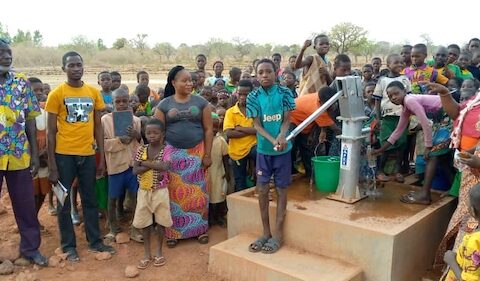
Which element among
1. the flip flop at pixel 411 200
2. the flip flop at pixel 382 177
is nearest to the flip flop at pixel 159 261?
the flip flop at pixel 411 200

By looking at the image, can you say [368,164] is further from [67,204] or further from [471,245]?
[67,204]

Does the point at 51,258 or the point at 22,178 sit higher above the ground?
the point at 22,178

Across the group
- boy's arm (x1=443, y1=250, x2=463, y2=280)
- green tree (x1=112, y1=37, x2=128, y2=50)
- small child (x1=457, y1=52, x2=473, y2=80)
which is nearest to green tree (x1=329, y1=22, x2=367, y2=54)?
green tree (x1=112, y1=37, x2=128, y2=50)

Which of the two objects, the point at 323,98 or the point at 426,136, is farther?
the point at 323,98

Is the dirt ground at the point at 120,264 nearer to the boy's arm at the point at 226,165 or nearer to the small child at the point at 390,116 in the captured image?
the boy's arm at the point at 226,165

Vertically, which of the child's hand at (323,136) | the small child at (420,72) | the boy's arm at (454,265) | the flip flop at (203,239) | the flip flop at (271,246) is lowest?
the flip flop at (203,239)

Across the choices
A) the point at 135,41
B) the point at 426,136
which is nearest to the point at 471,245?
the point at 426,136

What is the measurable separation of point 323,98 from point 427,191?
4.24 ft

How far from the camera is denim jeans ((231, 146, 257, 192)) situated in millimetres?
4735

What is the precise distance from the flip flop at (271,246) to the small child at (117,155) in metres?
1.67

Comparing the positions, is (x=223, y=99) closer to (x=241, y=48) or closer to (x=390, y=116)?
(x=390, y=116)

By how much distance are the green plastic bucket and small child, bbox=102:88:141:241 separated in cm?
183

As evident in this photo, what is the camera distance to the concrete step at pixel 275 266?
338 centimetres

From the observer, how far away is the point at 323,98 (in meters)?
4.52
